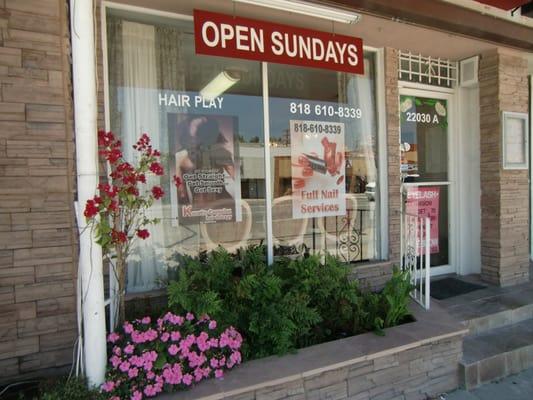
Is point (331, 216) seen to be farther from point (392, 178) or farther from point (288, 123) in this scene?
point (288, 123)

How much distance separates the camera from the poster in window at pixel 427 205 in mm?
4699

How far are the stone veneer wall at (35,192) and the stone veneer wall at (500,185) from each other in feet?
14.3

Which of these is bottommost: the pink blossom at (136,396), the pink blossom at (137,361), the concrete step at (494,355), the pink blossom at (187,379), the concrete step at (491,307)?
the concrete step at (494,355)

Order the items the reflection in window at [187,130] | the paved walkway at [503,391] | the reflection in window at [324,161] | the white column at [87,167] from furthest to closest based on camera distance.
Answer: the reflection in window at [324,161], the reflection in window at [187,130], the paved walkway at [503,391], the white column at [87,167]

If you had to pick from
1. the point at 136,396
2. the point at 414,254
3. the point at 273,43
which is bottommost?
the point at 136,396

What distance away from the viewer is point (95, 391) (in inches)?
80.1

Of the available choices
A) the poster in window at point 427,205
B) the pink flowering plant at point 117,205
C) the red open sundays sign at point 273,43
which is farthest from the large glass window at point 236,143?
the pink flowering plant at point 117,205

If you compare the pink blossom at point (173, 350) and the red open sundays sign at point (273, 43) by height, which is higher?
the red open sundays sign at point (273, 43)

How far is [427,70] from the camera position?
463 centimetres

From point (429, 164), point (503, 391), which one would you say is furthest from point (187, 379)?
point (429, 164)

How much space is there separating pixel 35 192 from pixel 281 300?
1.79 metres

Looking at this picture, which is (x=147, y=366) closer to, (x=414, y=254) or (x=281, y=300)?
(x=281, y=300)

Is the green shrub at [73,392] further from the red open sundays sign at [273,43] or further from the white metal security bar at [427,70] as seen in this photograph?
the white metal security bar at [427,70]

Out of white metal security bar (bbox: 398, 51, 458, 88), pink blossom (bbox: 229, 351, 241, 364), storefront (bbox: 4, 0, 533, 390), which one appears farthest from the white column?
white metal security bar (bbox: 398, 51, 458, 88)
